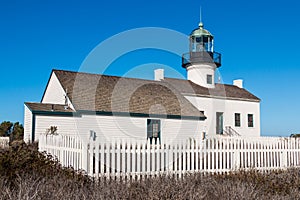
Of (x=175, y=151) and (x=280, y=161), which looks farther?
(x=280, y=161)

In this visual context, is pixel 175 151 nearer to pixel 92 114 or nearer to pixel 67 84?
pixel 92 114

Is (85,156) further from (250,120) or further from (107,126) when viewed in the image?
(250,120)

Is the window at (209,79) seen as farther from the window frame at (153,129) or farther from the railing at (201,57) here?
the window frame at (153,129)

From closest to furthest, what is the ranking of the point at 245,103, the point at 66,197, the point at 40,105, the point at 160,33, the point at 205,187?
1. the point at 66,197
2. the point at 205,187
3. the point at 40,105
4. the point at 160,33
5. the point at 245,103

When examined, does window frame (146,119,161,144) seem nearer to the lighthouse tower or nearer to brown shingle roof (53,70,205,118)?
brown shingle roof (53,70,205,118)

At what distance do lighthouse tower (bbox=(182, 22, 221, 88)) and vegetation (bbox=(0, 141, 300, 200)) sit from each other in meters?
21.2

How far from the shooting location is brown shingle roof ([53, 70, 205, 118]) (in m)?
19.1

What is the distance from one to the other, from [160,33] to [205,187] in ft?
47.3

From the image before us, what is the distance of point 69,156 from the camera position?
9641 mm

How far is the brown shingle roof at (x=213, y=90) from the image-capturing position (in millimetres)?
26703

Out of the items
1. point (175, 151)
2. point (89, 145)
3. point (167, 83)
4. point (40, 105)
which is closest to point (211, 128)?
point (167, 83)

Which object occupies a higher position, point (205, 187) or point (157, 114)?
point (157, 114)

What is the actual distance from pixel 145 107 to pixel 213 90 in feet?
34.8

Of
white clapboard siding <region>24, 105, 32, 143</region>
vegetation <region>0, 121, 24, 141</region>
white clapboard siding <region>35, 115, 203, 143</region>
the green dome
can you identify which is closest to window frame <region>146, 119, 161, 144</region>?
white clapboard siding <region>35, 115, 203, 143</region>
